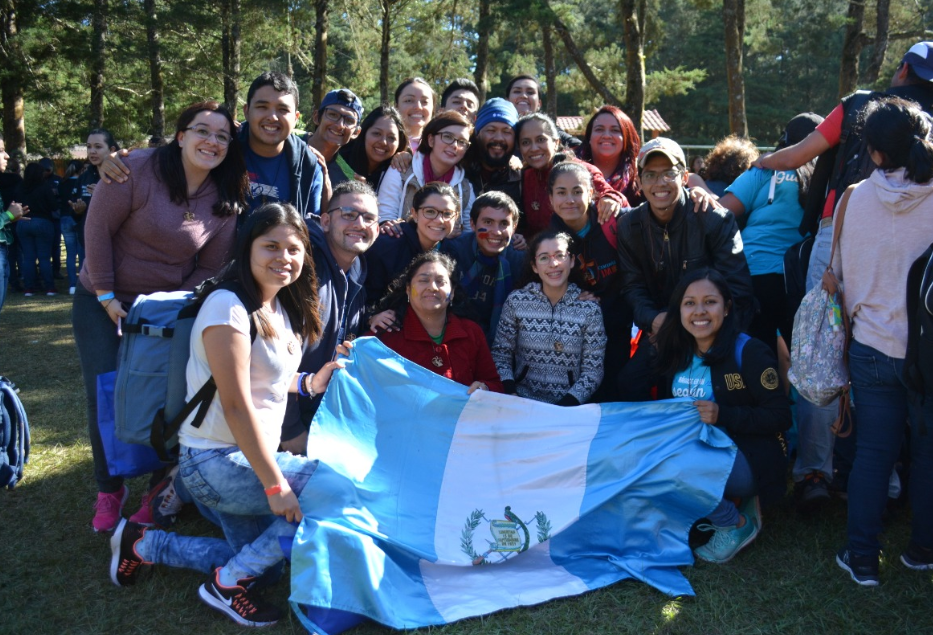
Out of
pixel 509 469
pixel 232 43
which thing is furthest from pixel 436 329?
pixel 232 43

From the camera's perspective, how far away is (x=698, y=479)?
11.6 feet

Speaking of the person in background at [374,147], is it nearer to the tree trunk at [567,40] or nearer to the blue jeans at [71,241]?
the blue jeans at [71,241]

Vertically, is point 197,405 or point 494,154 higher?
point 494,154

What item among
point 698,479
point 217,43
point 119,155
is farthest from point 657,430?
point 217,43

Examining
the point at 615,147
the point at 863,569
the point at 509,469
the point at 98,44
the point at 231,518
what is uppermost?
the point at 98,44

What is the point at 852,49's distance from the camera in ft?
42.7

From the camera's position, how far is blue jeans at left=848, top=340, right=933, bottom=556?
10.7ft

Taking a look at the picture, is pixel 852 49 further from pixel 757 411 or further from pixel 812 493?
pixel 757 411

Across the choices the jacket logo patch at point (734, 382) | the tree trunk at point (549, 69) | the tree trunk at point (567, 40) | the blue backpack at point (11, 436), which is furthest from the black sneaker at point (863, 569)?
the tree trunk at point (549, 69)

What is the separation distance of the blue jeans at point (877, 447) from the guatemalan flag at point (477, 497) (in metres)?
0.57

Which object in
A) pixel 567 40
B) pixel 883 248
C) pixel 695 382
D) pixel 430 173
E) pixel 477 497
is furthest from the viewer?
pixel 567 40

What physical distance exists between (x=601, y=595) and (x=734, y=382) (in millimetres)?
1264

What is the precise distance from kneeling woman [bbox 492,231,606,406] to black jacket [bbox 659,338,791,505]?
0.72 meters

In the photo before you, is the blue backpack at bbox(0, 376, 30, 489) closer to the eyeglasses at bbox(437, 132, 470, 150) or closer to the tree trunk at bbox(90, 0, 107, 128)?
the eyeglasses at bbox(437, 132, 470, 150)
